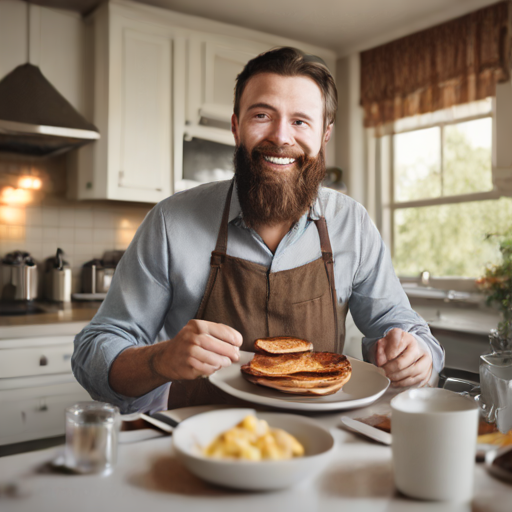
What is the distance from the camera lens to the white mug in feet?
1.75

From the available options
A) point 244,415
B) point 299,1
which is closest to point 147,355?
Result: point 244,415

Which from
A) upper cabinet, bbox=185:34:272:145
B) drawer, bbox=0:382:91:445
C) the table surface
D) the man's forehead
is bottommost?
drawer, bbox=0:382:91:445

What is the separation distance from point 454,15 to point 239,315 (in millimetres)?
2628

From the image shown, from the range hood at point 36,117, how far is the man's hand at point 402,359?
6.77 feet

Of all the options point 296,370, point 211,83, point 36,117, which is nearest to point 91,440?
point 296,370

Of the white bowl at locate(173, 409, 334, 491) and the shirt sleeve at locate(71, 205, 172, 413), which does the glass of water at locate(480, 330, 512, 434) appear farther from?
the shirt sleeve at locate(71, 205, 172, 413)

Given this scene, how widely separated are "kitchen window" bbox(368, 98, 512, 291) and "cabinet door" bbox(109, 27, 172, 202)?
1.53m

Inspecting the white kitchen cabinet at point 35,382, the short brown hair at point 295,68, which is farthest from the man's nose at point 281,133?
the white kitchen cabinet at point 35,382

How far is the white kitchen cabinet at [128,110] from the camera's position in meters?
2.74

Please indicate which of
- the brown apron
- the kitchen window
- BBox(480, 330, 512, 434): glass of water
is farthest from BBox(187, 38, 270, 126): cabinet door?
BBox(480, 330, 512, 434): glass of water

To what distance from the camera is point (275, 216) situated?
1418mm

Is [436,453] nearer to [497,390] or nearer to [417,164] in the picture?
[497,390]

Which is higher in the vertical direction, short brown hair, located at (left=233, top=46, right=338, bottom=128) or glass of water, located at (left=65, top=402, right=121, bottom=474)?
short brown hair, located at (left=233, top=46, right=338, bottom=128)

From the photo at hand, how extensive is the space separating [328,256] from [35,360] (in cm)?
145
